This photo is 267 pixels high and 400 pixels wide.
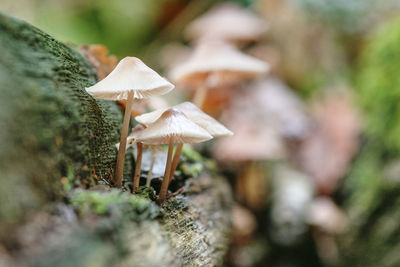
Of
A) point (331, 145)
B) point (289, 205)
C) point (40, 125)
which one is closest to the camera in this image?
point (40, 125)

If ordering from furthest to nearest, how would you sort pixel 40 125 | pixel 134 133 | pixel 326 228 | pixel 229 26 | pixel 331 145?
pixel 229 26
pixel 331 145
pixel 326 228
pixel 134 133
pixel 40 125

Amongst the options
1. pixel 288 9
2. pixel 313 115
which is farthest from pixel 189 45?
pixel 313 115

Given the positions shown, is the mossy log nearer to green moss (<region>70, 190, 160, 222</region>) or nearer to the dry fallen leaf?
green moss (<region>70, 190, 160, 222</region>)

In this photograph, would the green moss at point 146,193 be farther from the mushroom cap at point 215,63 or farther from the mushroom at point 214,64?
the mushroom cap at point 215,63

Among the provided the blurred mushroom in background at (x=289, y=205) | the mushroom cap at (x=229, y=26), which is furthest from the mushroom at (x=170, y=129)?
the mushroom cap at (x=229, y=26)

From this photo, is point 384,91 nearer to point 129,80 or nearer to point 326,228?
point 326,228

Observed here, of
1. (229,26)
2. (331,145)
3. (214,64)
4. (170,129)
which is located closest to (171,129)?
(170,129)
